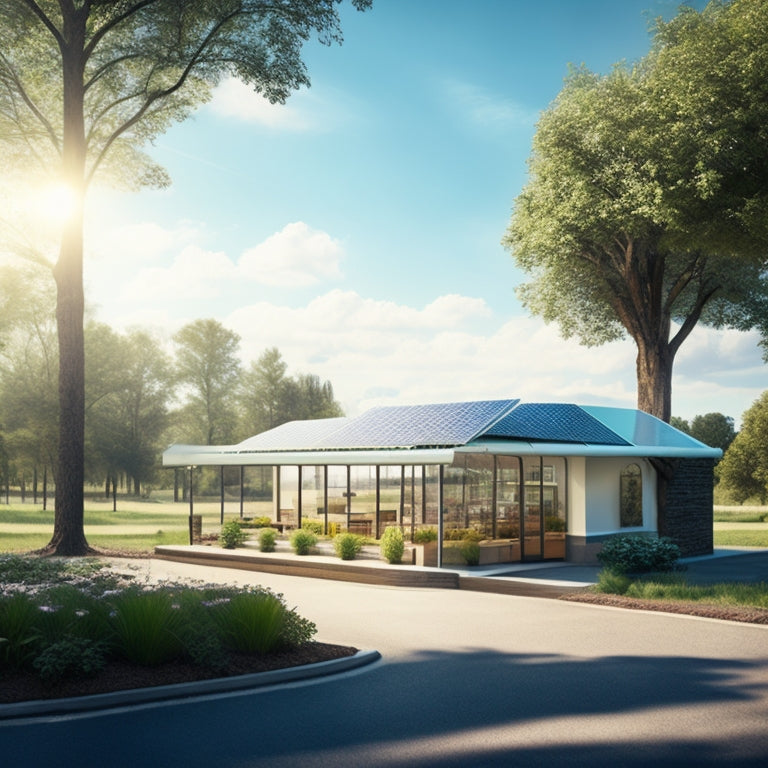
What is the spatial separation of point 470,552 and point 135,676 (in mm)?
12249

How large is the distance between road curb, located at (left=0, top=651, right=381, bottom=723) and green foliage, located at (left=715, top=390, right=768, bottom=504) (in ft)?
162

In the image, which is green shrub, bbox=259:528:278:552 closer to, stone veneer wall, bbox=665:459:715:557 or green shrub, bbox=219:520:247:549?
green shrub, bbox=219:520:247:549

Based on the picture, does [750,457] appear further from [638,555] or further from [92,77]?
[92,77]

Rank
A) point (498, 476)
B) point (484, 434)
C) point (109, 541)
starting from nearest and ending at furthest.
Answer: point (484, 434), point (498, 476), point (109, 541)

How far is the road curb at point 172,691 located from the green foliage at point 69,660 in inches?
14.3

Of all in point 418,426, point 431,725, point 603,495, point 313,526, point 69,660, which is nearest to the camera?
point 431,725

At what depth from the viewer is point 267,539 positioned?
23.7m

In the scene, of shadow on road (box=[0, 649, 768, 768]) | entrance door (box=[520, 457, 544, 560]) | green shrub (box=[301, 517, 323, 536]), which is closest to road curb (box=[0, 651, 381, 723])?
shadow on road (box=[0, 649, 768, 768])

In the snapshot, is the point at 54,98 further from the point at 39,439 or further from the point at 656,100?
the point at 39,439

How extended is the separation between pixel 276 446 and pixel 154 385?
43.1 metres

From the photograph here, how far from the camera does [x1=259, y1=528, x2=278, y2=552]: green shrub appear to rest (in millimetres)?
23688

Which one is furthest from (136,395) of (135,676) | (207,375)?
(135,676)

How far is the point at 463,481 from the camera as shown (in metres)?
21.3

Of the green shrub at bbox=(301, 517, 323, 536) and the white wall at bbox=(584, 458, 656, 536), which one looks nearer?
the white wall at bbox=(584, 458, 656, 536)
